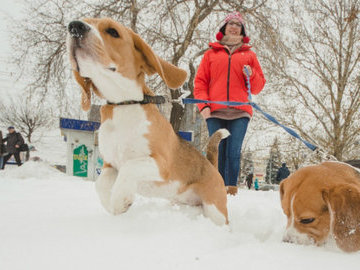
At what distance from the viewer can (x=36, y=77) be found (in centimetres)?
1038

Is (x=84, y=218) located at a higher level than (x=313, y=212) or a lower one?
lower

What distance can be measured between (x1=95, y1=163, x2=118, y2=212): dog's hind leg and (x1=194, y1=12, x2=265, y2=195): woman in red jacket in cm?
193

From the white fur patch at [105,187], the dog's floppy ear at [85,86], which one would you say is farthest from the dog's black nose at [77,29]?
the white fur patch at [105,187]

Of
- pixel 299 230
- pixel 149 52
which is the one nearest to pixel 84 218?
pixel 149 52

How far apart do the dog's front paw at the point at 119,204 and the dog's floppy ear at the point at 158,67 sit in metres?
0.91

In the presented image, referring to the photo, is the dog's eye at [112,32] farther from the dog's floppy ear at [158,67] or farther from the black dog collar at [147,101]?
the black dog collar at [147,101]

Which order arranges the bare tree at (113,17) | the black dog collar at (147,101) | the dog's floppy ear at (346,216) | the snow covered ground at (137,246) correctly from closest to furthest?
the snow covered ground at (137,246) < the dog's floppy ear at (346,216) < the black dog collar at (147,101) < the bare tree at (113,17)

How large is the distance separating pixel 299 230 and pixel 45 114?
42.2 m

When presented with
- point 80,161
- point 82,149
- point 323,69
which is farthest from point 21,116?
point 323,69

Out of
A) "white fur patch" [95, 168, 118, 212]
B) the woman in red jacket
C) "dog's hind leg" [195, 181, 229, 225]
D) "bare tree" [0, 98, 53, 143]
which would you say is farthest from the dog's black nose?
"bare tree" [0, 98, 53, 143]

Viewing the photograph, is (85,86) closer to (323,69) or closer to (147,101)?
(147,101)

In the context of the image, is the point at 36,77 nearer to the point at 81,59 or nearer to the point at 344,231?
the point at 81,59

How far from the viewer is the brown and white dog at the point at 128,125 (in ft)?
6.23

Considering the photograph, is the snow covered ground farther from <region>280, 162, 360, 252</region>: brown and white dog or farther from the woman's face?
the woman's face
